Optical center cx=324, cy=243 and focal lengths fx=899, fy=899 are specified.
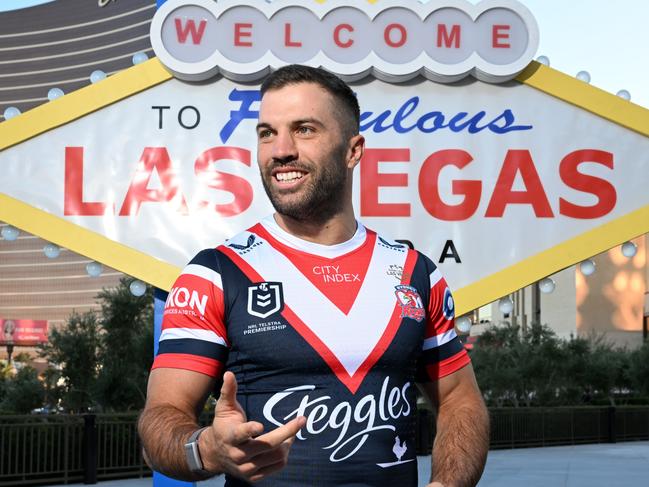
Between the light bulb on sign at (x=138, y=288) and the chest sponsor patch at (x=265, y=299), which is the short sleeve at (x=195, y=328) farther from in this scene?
the light bulb on sign at (x=138, y=288)

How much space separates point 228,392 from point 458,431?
42.5 inches

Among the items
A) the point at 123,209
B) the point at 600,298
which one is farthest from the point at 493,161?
the point at 600,298

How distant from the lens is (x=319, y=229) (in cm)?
305

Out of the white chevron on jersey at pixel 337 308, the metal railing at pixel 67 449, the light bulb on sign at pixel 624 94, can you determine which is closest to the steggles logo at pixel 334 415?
the white chevron on jersey at pixel 337 308

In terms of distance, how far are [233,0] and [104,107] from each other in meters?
1.32

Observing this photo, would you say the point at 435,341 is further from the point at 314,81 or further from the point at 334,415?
the point at 314,81

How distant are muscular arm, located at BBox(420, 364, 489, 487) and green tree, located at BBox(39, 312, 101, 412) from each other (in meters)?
20.6

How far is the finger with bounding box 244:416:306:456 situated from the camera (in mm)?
2035

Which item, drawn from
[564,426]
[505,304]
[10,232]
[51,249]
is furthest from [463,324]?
[564,426]

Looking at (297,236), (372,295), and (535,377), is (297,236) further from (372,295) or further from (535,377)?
(535,377)

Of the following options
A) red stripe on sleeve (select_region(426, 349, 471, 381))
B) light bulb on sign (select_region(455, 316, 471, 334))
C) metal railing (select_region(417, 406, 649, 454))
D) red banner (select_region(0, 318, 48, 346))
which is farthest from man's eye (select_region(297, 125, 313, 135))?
red banner (select_region(0, 318, 48, 346))

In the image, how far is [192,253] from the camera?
22.7 feet

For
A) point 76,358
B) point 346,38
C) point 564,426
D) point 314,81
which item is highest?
point 346,38

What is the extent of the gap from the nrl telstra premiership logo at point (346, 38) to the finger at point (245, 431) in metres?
5.19
